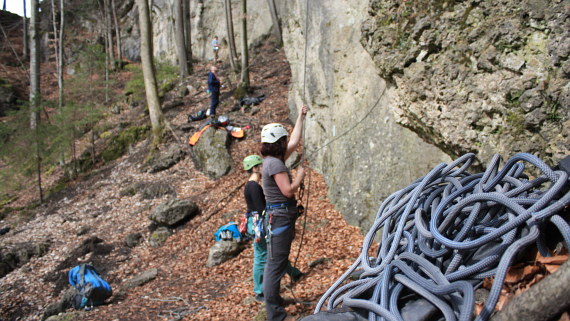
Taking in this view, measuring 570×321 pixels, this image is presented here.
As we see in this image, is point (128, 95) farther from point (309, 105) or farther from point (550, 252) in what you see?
point (550, 252)

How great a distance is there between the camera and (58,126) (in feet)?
48.1

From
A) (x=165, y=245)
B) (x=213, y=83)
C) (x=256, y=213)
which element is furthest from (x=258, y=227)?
(x=213, y=83)

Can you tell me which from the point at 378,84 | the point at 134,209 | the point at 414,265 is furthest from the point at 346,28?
the point at 134,209

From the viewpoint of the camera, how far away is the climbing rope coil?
170 centimetres

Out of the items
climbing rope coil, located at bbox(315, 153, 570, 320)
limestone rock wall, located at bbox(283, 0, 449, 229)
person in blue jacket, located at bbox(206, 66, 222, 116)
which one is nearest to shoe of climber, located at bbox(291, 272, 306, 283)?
limestone rock wall, located at bbox(283, 0, 449, 229)

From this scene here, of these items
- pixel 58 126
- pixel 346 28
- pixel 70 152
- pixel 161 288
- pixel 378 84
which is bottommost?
pixel 161 288

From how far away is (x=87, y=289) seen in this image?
665 cm

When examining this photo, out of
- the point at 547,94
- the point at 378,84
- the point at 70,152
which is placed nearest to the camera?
the point at 547,94

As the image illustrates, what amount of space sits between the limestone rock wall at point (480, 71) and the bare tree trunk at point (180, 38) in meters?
15.7

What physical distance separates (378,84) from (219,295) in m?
4.09

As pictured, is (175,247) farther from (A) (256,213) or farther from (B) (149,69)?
(B) (149,69)

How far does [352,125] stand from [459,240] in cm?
544

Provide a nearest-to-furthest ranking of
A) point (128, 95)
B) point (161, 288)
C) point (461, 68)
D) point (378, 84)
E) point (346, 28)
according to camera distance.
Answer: point (461, 68) → point (378, 84) → point (161, 288) → point (346, 28) → point (128, 95)

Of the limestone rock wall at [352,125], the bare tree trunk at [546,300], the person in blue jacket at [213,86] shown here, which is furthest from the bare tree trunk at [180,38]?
the bare tree trunk at [546,300]
